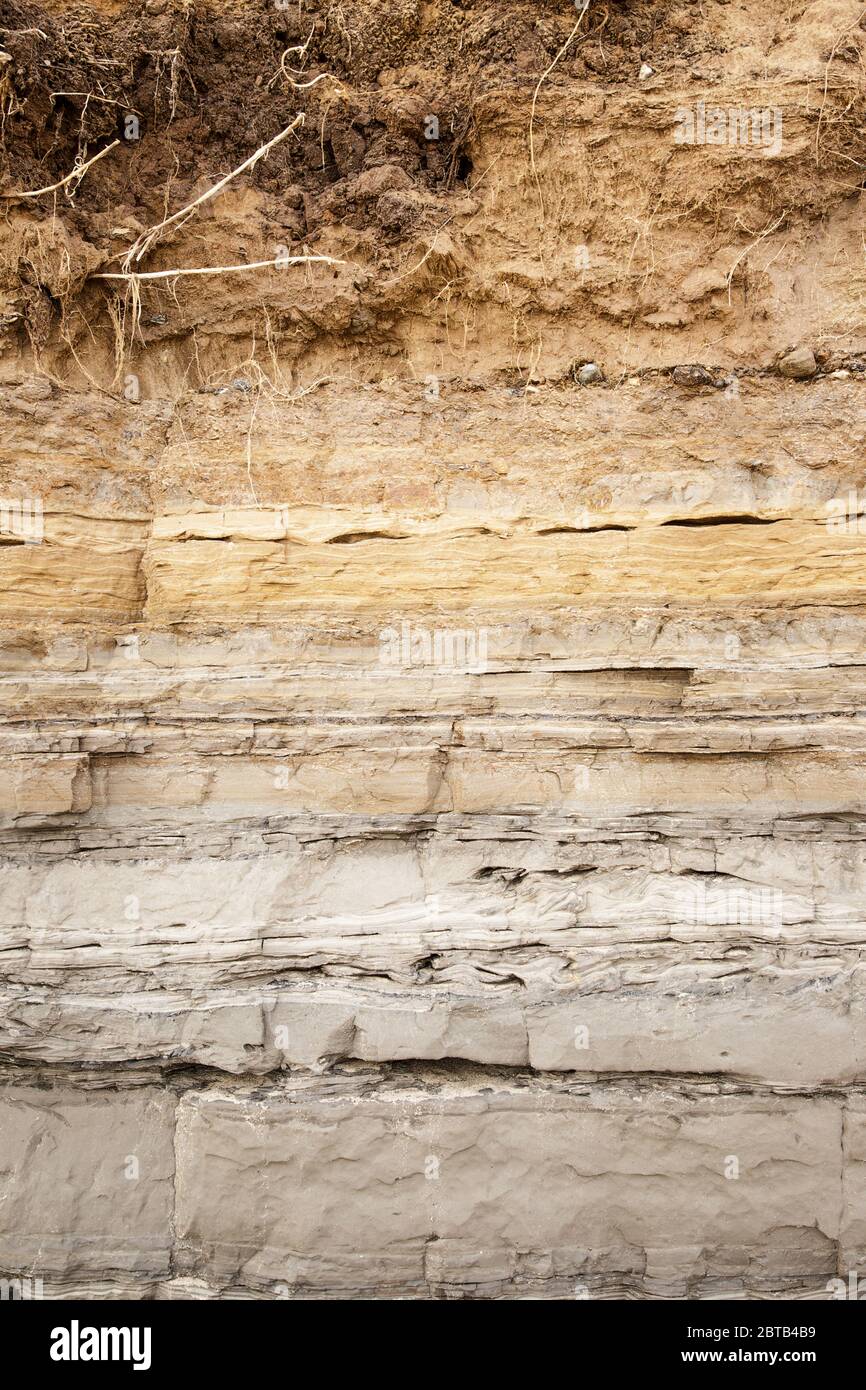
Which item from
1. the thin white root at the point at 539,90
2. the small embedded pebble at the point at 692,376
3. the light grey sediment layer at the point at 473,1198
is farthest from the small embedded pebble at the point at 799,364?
the light grey sediment layer at the point at 473,1198

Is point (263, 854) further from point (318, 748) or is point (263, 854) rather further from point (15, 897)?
point (15, 897)

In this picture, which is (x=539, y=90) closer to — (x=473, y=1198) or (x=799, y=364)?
(x=799, y=364)

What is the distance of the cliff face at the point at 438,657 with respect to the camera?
4.03 metres

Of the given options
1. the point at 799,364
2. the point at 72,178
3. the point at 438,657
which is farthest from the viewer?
the point at 72,178

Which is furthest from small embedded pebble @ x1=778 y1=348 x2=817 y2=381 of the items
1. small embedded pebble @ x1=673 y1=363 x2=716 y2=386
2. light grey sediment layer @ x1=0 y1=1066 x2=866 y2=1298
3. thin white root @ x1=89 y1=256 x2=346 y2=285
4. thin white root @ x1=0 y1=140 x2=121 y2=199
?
thin white root @ x1=0 y1=140 x2=121 y2=199

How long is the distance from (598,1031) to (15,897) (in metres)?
2.65

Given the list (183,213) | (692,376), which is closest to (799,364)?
(692,376)

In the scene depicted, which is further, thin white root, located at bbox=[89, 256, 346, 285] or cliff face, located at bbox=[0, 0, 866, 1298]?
thin white root, located at bbox=[89, 256, 346, 285]

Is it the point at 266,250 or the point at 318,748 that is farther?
the point at 266,250

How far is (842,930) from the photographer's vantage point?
13.5 ft

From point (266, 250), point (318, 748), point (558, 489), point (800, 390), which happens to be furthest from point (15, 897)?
point (800, 390)

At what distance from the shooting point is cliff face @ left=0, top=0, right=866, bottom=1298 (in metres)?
4.03

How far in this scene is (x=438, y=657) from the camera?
432 cm

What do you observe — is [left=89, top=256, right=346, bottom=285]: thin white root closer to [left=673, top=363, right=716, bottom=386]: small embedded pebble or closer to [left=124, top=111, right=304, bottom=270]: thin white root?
[left=124, top=111, right=304, bottom=270]: thin white root
